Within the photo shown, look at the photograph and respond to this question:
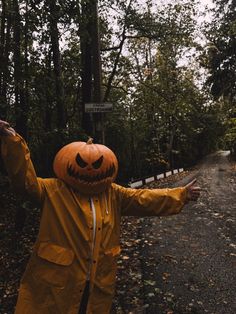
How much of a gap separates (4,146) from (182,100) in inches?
643

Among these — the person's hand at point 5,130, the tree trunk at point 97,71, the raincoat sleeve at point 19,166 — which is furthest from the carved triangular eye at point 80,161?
the tree trunk at point 97,71

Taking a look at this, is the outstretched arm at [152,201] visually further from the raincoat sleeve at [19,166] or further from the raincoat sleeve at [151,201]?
the raincoat sleeve at [19,166]

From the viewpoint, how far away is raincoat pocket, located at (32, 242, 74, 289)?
9.31 feet

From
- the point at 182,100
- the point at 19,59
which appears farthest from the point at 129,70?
the point at 19,59

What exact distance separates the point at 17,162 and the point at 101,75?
507 cm

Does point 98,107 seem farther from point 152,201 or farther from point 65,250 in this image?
point 65,250

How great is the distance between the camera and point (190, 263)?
647cm

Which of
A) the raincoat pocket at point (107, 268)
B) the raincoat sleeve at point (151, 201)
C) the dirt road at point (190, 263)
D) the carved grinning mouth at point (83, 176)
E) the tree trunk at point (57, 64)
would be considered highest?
the tree trunk at point (57, 64)

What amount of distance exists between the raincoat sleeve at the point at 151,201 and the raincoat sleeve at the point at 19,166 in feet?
2.69

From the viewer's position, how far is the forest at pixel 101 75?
7.35 metres

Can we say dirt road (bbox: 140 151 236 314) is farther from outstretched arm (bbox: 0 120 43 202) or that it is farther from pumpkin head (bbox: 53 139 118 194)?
outstretched arm (bbox: 0 120 43 202)

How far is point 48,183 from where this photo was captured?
3.04 metres

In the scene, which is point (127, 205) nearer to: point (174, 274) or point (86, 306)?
point (86, 306)

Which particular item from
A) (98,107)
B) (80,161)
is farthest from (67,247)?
(98,107)
